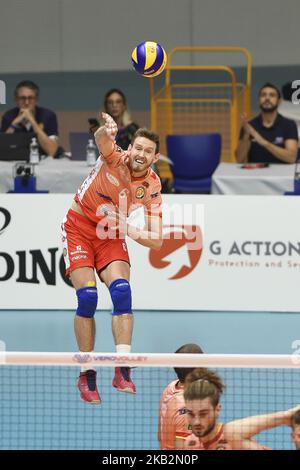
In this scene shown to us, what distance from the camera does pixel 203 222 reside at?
14.7 meters

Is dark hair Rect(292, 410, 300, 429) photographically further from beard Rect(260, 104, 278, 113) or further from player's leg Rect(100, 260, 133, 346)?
beard Rect(260, 104, 278, 113)

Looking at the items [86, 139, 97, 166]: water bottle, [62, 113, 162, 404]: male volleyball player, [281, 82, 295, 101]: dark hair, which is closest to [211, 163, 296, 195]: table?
[86, 139, 97, 166]: water bottle

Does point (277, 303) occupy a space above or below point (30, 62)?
below

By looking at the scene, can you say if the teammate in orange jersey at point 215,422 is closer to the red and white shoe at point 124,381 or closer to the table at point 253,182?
Result: the red and white shoe at point 124,381

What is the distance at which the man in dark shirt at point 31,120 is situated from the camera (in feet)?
54.7

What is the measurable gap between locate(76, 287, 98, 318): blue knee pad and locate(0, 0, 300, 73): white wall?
17.6 meters

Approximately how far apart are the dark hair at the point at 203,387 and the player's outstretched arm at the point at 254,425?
206 mm

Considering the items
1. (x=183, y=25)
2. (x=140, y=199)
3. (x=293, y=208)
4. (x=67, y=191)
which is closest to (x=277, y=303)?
(x=293, y=208)

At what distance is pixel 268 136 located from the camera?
54.6 feet

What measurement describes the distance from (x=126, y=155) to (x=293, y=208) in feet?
17.3

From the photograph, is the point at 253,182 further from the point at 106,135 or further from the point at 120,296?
the point at 106,135

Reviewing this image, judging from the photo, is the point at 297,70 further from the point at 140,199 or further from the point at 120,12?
the point at 140,199

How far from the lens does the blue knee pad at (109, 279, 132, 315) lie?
384 inches

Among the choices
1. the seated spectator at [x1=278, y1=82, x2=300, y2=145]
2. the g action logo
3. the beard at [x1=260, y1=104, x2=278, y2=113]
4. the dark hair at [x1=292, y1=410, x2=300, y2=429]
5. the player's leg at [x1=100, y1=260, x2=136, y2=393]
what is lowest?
the dark hair at [x1=292, y1=410, x2=300, y2=429]
